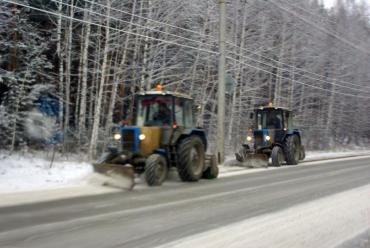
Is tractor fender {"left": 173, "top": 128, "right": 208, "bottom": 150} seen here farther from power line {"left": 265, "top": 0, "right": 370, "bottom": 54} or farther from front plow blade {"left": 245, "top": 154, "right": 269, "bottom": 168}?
power line {"left": 265, "top": 0, "right": 370, "bottom": 54}

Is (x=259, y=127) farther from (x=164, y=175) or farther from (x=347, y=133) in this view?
(x=347, y=133)

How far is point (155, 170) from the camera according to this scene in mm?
13164

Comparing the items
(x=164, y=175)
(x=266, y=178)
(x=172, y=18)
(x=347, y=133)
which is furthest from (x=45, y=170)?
(x=347, y=133)

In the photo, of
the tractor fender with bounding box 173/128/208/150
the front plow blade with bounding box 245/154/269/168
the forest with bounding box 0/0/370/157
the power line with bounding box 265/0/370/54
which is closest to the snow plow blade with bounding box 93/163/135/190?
the tractor fender with bounding box 173/128/208/150

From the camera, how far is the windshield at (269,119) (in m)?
22.8

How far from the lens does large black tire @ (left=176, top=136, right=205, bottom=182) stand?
1413cm

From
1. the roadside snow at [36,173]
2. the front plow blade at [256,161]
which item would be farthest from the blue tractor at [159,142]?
the front plow blade at [256,161]

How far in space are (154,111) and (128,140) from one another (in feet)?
3.85

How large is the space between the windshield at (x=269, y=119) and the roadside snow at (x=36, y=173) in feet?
28.0

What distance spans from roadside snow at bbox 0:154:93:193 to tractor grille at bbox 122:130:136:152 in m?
1.13

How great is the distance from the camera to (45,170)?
50.4 ft

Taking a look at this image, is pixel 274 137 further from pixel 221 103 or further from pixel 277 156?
pixel 221 103

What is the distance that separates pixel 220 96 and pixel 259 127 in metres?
2.34

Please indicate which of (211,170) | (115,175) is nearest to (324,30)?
(211,170)
